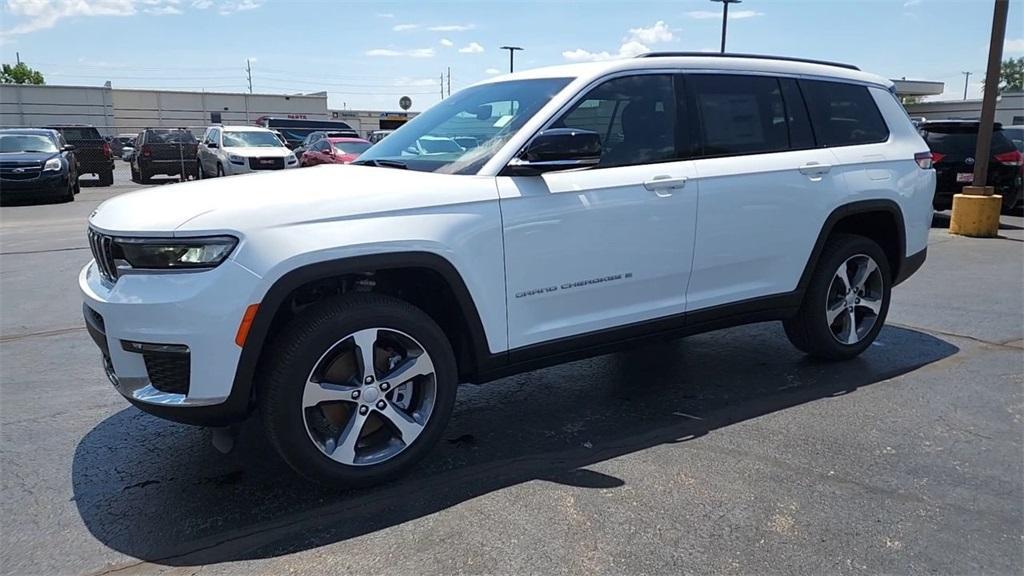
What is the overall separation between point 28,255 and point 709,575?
960 centimetres

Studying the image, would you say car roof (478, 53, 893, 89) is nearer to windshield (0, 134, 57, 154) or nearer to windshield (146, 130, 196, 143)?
windshield (0, 134, 57, 154)

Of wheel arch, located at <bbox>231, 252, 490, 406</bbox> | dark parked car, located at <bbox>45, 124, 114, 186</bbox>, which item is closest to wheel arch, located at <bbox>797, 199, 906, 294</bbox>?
wheel arch, located at <bbox>231, 252, 490, 406</bbox>

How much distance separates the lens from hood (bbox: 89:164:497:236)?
116 inches

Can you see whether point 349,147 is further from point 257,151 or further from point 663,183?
point 663,183

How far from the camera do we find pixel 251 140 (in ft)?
66.1

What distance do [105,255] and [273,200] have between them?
2.50ft

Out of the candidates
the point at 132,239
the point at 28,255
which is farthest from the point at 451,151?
the point at 28,255

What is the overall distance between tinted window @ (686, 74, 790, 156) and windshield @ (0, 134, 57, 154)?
16928 mm

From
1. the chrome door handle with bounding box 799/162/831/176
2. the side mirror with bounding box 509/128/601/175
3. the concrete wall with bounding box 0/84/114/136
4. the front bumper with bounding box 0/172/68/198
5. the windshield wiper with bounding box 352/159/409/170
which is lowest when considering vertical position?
the front bumper with bounding box 0/172/68/198

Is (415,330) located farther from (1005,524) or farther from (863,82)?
(863,82)

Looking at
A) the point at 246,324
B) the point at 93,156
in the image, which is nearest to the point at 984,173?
the point at 246,324

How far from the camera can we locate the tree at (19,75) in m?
85.1

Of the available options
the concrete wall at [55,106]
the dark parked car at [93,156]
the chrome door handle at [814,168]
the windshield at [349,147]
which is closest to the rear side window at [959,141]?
the chrome door handle at [814,168]

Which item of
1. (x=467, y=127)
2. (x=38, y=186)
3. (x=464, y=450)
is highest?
(x=467, y=127)
